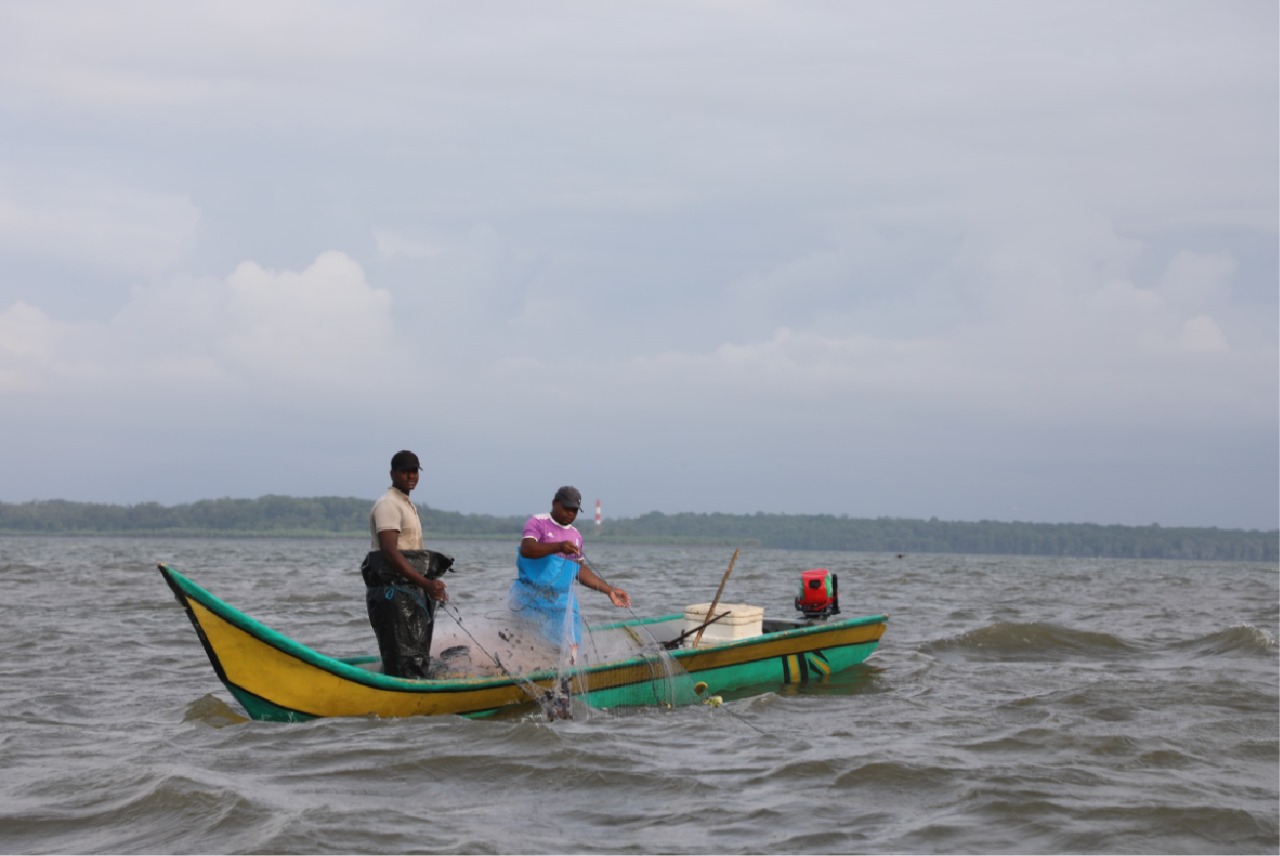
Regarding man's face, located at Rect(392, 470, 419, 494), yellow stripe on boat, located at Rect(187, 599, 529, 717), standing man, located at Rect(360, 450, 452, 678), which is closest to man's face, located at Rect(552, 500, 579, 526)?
standing man, located at Rect(360, 450, 452, 678)

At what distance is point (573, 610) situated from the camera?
11391 mm

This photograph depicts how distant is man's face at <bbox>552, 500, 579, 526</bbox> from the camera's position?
1100 cm

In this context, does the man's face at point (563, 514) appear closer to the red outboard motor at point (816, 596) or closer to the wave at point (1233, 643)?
the red outboard motor at point (816, 596)

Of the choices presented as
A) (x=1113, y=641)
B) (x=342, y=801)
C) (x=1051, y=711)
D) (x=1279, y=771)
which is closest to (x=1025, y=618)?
→ (x=1113, y=641)

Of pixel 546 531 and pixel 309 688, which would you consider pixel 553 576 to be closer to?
pixel 546 531

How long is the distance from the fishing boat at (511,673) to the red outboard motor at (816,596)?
32 centimetres

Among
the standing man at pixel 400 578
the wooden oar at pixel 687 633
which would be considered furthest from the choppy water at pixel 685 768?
the wooden oar at pixel 687 633

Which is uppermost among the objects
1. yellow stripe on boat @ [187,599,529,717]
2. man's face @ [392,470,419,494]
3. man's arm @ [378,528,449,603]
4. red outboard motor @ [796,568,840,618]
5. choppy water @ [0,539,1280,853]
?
man's face @ [392,470,419,494]

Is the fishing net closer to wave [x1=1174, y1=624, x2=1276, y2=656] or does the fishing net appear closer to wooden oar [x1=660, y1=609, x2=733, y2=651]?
wooden oar [x1=660, y1=609, x2=733, y2=651]

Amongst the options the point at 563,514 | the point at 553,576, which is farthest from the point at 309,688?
the point at 563,514

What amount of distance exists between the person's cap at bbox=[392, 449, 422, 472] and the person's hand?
96cm

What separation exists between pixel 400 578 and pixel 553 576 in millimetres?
1586

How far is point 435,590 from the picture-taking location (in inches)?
400

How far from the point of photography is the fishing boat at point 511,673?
9.82m
